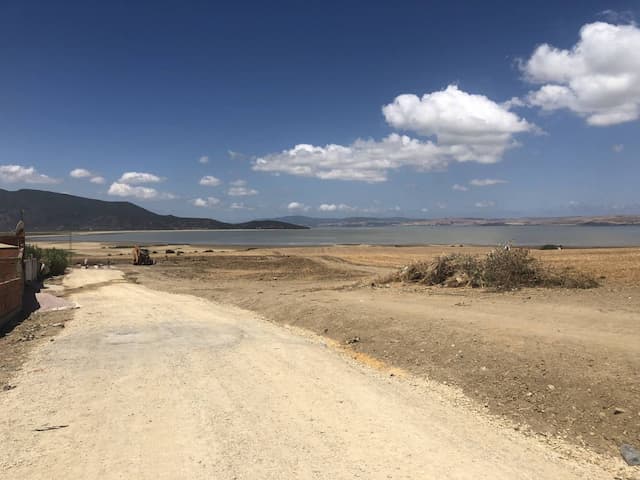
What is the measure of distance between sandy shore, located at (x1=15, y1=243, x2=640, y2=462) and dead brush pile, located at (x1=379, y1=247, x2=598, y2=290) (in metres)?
0.77

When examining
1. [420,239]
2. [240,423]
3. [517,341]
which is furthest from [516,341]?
[420,239]

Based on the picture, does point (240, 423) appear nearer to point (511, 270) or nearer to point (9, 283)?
point (9, 283)

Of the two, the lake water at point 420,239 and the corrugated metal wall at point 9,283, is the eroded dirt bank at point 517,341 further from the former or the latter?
the lake water at point 420,239

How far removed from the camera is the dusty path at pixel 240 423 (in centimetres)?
491

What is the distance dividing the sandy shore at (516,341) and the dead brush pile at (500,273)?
0.77 m

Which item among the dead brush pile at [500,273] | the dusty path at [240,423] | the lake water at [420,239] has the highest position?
the dead brush pile at [500,273]

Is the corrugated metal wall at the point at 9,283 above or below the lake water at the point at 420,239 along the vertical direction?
above

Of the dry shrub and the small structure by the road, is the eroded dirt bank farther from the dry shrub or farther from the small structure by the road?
the small structure by the road

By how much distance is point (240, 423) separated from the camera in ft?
19.5

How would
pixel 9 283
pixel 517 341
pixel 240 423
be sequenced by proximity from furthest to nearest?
pixel 9 283, pixel 517 341, pixel 240 423

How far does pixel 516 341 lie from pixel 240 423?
542 cm

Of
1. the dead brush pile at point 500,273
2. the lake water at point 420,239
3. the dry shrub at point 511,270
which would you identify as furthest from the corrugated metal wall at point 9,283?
the lake water at point 420,239

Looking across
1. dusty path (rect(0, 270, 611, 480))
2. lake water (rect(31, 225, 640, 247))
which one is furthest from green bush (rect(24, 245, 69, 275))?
lake water (rect(31, 225, 640, 247))

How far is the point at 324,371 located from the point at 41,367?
16.1 feet
